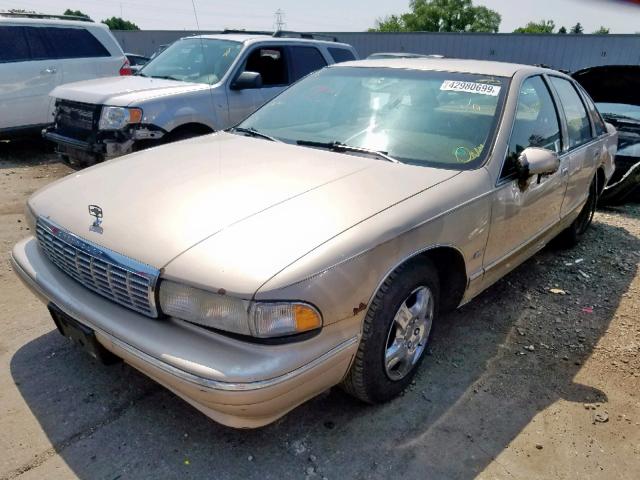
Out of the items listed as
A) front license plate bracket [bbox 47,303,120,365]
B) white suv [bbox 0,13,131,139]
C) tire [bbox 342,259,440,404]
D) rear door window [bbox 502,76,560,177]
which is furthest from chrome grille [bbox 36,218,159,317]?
white suv [bbox 0,13,131,139]

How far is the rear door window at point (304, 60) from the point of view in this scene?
6.63m

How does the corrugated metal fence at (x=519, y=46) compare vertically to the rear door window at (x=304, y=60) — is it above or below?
below

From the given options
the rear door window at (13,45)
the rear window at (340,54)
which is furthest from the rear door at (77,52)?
the rear window at (340,54)

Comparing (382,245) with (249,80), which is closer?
(382,245)

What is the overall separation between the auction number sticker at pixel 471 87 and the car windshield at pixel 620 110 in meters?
4.70

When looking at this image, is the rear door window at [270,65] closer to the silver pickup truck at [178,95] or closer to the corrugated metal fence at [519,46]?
the silver pickup truck at [178,95]

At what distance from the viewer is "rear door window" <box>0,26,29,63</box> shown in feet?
23.0

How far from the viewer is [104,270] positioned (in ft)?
6.95

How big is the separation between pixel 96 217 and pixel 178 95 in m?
3.48

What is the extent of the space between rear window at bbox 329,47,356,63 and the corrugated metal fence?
18.1 meters

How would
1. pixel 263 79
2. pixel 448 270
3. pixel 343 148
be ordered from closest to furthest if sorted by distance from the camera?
1. pixel 448 270
2. pixel 343 148
3. pixel 263 79

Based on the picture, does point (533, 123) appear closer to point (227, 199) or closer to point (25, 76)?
Result: point (227, 199)

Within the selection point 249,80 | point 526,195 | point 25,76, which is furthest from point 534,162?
point 25,76

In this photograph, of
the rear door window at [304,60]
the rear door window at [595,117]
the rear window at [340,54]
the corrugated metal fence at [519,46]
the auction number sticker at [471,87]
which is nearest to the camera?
the auction number sticker at [471,87]
